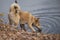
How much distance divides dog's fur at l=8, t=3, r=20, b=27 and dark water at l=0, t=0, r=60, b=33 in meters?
0.06

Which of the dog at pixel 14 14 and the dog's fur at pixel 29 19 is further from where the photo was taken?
the dog's fur at pixel 29 19

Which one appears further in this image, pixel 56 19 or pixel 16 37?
pixel 56 19

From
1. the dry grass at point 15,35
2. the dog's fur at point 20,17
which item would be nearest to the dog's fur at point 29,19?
the dog's fur at point 20,17

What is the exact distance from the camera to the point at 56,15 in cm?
323

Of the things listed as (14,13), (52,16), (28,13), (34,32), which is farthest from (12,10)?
(52,16)

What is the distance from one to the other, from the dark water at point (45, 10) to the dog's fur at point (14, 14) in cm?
6

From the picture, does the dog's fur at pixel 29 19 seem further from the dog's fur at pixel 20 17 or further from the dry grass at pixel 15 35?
the dry grass at pixel 15 35

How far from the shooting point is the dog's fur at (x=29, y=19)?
9.93 feet

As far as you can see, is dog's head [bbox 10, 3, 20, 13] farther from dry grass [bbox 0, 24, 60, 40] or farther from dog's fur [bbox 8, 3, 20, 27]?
dry grass [bbox 0, 24, 60, 40]

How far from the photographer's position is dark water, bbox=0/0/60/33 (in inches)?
119

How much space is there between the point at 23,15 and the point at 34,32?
304mm

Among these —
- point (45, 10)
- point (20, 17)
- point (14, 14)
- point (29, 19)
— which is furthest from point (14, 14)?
point (45, 10)

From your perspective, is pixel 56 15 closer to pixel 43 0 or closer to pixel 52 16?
pixel 52 16

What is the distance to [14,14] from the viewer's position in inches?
117
